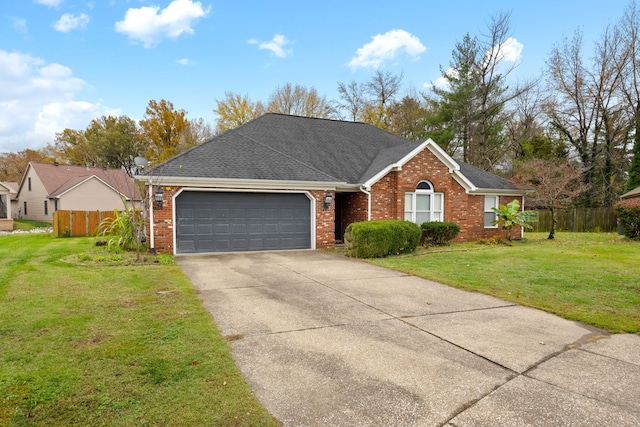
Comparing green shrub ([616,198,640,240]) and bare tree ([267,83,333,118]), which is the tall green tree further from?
green shrub ([616,198,640,240])

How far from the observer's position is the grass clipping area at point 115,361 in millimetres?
2766

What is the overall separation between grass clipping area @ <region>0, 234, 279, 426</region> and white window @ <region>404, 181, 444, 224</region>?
10394 mm

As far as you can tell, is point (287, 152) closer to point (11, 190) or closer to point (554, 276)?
point (554, 276)

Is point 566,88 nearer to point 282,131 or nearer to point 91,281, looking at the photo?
point 282,131

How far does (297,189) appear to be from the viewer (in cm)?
1324

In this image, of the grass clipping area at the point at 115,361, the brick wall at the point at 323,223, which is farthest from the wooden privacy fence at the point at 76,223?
the grass clipping area at the point at 115,361

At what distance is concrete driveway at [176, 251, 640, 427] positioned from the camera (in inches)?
114

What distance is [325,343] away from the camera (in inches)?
171

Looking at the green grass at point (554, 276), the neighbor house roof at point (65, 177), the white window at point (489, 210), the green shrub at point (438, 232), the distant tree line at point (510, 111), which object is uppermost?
the distant tree line at point (510, 111)

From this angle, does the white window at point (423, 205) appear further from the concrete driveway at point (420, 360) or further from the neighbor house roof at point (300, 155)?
the concrete driveway at point (420, 360)

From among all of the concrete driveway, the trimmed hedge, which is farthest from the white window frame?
the concrete driveway

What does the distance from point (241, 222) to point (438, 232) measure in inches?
300

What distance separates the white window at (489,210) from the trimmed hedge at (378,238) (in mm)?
6688

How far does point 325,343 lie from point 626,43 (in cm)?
3103
